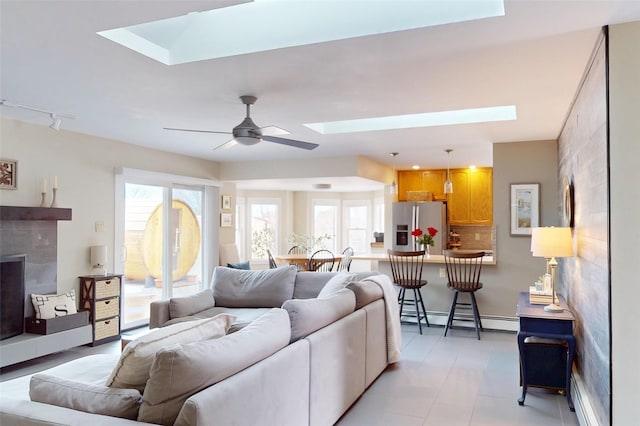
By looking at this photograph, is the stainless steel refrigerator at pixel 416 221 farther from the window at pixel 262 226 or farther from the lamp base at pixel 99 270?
the lamp base at pixel 99 270

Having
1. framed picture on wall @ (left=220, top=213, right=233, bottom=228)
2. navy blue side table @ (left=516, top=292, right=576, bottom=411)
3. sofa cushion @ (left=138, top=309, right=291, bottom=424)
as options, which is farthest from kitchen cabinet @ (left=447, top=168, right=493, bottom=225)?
sofa cushion @ (left=138, top=309, right=291, bottom=424)

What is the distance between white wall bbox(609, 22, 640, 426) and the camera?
7.22 ft

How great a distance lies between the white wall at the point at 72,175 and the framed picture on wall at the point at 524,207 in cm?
479

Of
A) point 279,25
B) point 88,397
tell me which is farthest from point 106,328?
point 279,25

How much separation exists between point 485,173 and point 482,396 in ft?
17.7

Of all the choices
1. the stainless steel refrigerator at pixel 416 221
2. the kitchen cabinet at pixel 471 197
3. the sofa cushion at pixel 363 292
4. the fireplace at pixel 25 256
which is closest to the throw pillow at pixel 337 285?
the sofa cushion at pixel 363 292

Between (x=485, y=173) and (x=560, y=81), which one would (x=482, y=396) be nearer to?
(x=560, y=81)

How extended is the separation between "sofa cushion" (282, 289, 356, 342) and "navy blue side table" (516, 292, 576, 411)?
1.35m

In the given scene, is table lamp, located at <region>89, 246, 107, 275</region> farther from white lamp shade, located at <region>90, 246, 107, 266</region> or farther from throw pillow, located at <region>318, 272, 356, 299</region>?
throw pillow, located at <region>318, 272, 356, 299</region>

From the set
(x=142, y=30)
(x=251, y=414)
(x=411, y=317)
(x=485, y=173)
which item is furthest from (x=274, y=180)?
(x=251, y=414)

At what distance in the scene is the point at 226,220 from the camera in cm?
766

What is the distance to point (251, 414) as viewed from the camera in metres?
2.01

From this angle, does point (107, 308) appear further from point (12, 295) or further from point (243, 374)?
point (243, 374)

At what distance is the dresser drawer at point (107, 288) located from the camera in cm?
508
